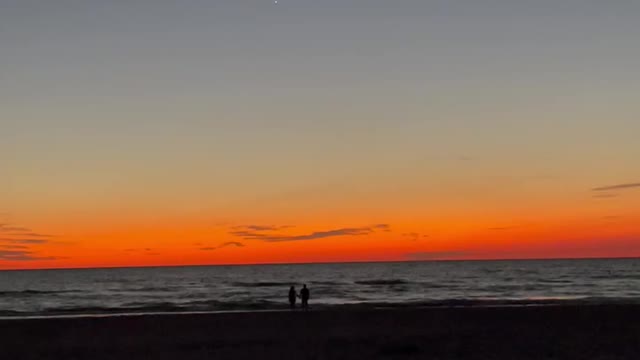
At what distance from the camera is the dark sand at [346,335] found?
66.4ft

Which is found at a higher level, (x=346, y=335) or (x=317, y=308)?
(x=317, y=308)

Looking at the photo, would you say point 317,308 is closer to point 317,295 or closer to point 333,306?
point 333,306

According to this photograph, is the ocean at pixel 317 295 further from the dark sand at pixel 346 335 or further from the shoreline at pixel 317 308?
the dark sand at pixel 346 335

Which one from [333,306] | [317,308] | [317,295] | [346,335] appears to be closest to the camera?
Answer: [346,335]

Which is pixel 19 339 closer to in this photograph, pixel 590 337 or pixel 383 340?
pixel 383 340

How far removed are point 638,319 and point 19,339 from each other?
76.3 ft

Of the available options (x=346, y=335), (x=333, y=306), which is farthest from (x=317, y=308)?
(x=346, y=335)

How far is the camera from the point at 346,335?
24.3 meters

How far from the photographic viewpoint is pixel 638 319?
28359 mm

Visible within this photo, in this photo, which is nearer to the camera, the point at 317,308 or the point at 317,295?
the point at 317,308

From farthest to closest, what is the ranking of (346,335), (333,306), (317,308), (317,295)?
(317,295) < (333,306) < (317,308) < (346,335)

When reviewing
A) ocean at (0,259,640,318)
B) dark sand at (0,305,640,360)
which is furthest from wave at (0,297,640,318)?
dark sand at (0,305,640,360)

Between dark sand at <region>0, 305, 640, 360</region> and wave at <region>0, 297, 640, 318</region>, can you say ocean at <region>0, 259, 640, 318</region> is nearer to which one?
wave at <region>0, 297, 640, 318</region>

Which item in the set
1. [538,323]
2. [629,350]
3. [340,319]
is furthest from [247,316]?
[629,350]
